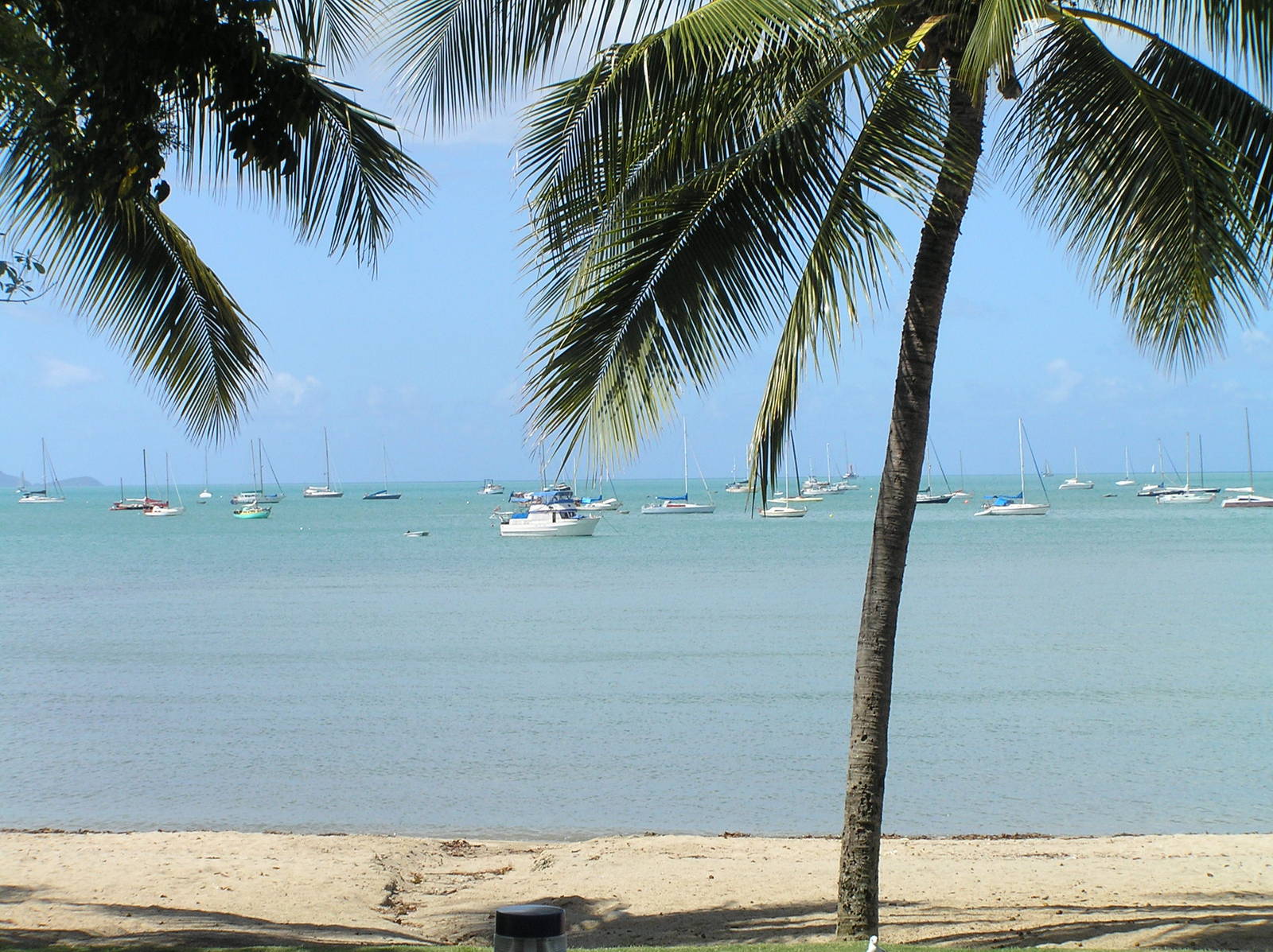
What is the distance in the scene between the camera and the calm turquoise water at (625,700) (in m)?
14.4

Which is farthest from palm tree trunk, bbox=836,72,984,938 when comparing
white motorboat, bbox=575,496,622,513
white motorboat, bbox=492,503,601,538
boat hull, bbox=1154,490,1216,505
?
boat hull, bbox=1154,490,1216,505

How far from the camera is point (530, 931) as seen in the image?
2.58 m

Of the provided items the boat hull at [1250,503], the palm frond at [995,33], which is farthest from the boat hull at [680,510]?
the palm frond at [995,33]

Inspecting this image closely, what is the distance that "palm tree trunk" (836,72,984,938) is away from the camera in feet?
23.0

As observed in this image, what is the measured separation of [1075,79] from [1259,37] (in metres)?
0.86

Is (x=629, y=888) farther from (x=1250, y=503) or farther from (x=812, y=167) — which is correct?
(x=1250, y=503)

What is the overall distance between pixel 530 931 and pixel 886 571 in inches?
187

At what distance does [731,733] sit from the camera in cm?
1822

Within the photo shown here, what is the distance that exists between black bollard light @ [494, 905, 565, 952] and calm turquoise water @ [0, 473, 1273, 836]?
10756 millimetres

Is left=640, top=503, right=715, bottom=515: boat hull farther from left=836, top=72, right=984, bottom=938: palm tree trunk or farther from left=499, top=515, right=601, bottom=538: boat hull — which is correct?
left=836, top=72, right=984, bottom=938: palm tree trunk

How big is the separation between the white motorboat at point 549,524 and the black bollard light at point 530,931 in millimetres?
75472

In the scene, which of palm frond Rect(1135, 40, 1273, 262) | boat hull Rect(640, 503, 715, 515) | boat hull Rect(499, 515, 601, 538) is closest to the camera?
palm frond Rect(1135, 40, 1273, 262)

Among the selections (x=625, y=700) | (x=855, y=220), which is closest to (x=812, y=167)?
(x=855, y=220)

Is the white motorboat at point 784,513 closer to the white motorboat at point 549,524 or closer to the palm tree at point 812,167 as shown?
the white motorboat at point 549,524
